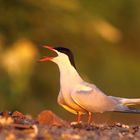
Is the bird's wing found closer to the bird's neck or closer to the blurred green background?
the bird's neck

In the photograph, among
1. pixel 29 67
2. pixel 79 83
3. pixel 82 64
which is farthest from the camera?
pixel 82 64

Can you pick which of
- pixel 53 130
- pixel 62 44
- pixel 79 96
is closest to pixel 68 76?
pixel 79 96

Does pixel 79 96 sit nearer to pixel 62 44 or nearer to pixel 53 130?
pixel 53 130

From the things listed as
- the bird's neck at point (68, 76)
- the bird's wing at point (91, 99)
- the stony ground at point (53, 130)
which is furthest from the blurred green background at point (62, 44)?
the stony ground at point (53, 130)

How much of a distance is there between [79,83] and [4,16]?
6.53m

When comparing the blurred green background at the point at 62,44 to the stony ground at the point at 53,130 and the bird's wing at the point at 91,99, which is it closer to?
the bird's wing at the point at 91,99

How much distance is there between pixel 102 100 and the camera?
22.1 ft

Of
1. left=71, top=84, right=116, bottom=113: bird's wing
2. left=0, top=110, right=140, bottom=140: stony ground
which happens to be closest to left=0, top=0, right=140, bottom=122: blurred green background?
left=71, top=84, right=116, bottom=113: bird's wing

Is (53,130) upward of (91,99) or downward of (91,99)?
downward

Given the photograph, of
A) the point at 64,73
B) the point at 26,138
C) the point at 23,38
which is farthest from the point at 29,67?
the point at 26,138

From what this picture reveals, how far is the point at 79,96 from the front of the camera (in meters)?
6.58

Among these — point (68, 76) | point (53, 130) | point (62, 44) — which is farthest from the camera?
point (62, 44)

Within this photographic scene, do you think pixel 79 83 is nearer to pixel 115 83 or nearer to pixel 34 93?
pixel 34 93

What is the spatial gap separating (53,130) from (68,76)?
3.29 ft
